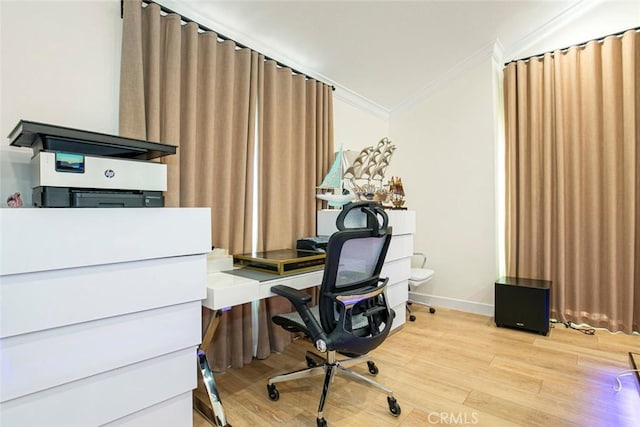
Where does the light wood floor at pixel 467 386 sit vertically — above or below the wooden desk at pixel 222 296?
below

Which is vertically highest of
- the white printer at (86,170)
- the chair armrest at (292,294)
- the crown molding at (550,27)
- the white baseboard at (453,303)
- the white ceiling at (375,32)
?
the crown molding at (550,27)

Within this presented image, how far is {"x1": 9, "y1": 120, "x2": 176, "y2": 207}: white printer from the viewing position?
1088 mm

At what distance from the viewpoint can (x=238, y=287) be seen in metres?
1.58

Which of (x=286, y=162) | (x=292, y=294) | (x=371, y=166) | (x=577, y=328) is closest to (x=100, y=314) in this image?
(x=292, y=294)

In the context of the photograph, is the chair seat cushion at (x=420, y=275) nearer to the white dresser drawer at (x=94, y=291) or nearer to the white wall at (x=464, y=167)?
the white wall at (x=464, y=167)

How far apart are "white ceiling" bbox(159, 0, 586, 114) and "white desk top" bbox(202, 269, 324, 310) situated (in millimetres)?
1687

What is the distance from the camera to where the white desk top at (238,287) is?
150 cm

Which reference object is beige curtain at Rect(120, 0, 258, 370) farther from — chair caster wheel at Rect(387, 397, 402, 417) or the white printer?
chair caster wheel at Rect(387, 397, 402, 417)

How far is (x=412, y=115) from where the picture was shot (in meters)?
3.84

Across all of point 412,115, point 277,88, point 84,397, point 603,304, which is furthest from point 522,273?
point 84,397

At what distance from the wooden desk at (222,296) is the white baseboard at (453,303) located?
2.26 m

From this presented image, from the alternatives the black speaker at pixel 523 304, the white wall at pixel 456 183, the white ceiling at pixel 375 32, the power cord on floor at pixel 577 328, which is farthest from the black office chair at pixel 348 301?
the power cord on floor at pixel 577 328

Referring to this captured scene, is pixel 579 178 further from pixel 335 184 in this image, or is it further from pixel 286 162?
pixel 286 162

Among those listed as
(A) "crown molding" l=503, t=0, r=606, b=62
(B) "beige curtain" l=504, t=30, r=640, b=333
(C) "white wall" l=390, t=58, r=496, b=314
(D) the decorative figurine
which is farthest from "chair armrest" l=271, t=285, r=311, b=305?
(A) "crown molding" l=503, t=0, r=606, b=62
